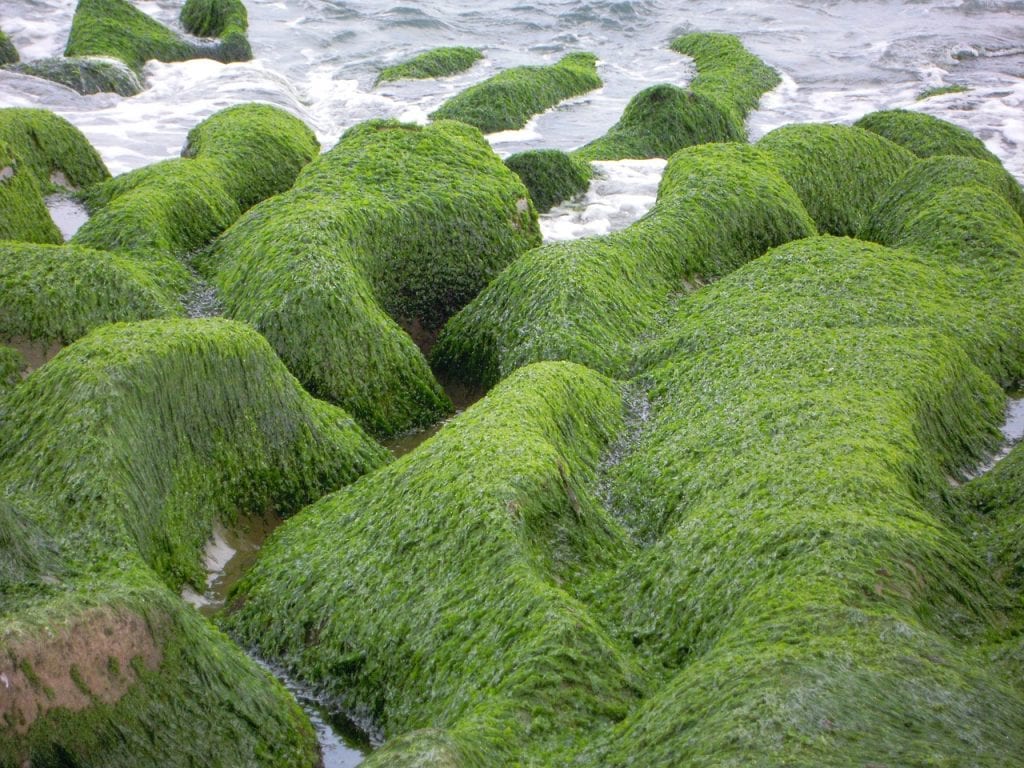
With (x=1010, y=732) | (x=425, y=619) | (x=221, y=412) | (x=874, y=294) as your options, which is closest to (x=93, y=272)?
(x=221, y=412)

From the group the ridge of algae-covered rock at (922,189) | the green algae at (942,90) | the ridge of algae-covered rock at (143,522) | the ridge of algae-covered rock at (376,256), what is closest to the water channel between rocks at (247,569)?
the ridge of algae-covered rock at (143,522)

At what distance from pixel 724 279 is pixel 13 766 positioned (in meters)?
5.52

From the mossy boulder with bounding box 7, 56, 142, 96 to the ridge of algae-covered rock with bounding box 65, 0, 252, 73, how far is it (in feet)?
2.16

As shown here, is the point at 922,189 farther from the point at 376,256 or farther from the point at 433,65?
the point at 433,65

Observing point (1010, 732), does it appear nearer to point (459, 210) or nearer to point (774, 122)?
point (459, 210)

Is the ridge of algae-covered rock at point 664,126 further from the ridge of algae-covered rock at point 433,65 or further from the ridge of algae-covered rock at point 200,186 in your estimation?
the ridge of algae-covered rock at point 433,65

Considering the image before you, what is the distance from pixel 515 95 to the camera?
44.5 feet

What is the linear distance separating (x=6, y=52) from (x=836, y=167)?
34.0 feet

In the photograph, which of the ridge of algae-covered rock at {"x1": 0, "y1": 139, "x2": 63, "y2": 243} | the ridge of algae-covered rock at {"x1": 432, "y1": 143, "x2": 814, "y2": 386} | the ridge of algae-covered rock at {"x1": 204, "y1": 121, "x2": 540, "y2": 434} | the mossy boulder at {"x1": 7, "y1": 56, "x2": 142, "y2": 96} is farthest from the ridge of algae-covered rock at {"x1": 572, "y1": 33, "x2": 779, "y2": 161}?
the mossy boulder at {"x1": 7, "y1": 56, "x2": 142, "y2": 96}

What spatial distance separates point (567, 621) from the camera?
4.08 meters

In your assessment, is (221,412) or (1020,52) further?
(1020,52)

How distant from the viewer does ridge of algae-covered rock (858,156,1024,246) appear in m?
8.66

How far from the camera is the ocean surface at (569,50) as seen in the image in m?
12.6

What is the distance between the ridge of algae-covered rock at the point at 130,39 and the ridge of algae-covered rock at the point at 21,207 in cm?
701
